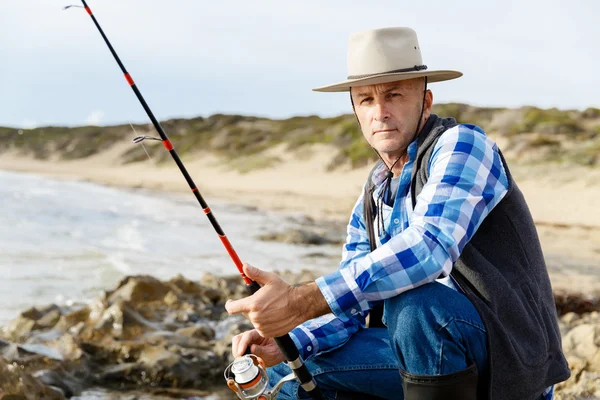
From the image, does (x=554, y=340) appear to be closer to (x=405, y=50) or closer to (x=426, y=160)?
(x=426, y=160)

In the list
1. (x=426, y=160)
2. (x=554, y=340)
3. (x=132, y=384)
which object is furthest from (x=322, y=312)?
(x=132, y=384)

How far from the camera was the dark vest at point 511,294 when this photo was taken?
201cm

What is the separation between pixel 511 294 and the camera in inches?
80.0

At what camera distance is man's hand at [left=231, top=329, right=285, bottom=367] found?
242 cm

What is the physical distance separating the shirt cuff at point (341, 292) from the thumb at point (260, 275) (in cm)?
13

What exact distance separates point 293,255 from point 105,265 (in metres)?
2.69

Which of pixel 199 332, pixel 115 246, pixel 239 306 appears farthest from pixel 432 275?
pixel 115 246

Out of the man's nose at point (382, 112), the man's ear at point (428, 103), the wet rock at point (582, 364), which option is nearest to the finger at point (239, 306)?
the man's nose at point (382, 112)

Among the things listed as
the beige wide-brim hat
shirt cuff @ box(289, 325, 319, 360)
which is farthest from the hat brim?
shirt cuff @ box(289, 325, 319, 360)

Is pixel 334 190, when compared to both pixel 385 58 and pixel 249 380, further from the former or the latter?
pixel 249 380

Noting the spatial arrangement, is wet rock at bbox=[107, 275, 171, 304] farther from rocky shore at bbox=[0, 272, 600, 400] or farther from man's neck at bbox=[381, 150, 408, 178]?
man's neck at bbox=[381, 150, 408, 178]

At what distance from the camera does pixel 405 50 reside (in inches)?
92.2

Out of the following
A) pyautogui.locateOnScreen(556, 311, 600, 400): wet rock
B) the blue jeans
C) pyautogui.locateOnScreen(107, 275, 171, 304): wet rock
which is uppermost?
the blue jeans

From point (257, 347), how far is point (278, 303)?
22.1 inches
